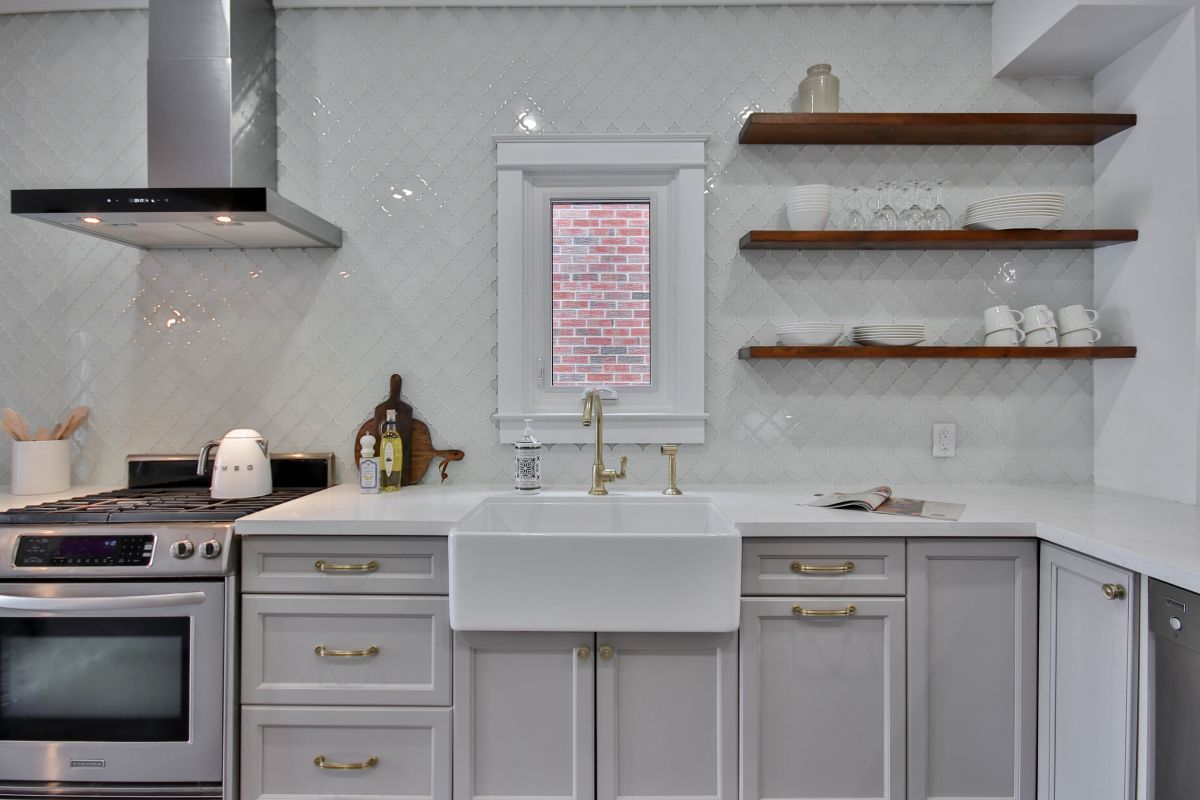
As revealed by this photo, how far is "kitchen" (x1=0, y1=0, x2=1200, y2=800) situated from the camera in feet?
8.13

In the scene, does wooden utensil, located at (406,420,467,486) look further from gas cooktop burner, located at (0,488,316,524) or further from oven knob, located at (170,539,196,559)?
oven knob, located at (170,539,196,559)

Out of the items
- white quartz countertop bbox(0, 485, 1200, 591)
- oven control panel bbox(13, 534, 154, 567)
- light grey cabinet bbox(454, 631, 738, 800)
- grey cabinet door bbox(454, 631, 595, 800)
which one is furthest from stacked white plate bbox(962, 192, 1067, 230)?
oven control panel bbox(13, 534, 154, 567)

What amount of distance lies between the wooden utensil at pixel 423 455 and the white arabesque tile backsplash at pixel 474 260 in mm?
38

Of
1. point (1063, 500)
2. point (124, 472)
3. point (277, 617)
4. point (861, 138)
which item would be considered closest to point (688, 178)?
point (861, 138)

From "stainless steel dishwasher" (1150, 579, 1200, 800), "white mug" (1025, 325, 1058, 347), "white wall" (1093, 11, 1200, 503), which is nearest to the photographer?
"stainless steel dishwasher" (1150, 579, 1200, 800)

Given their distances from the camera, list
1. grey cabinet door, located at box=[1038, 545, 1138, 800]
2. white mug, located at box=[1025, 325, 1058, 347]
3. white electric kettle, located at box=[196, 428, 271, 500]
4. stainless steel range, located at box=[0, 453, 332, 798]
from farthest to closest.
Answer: white mug, located at box=[1025, 325, 1058, 347]
white electric kettle, located at box=[196, 428, 271, 500]
stainless steel range, located at box=[0, 453, 332, 798]
grey cabinet door, located at box=[1038, 545, 1138, 800]

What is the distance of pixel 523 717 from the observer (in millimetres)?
1836

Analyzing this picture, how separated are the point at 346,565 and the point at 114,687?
675 mm

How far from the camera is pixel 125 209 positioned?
199 centimetres

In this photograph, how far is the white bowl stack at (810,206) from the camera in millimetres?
2326

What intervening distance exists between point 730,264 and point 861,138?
0.60 metres

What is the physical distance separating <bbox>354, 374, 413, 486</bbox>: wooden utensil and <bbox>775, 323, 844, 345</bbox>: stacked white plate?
1.34 metres

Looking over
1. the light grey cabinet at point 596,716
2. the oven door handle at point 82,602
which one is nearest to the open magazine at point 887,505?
the light grey cabinet at point 596,716

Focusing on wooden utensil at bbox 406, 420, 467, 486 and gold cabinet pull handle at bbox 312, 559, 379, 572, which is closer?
gold cabinet pull handle at bbox 312, 559, 379, 572
